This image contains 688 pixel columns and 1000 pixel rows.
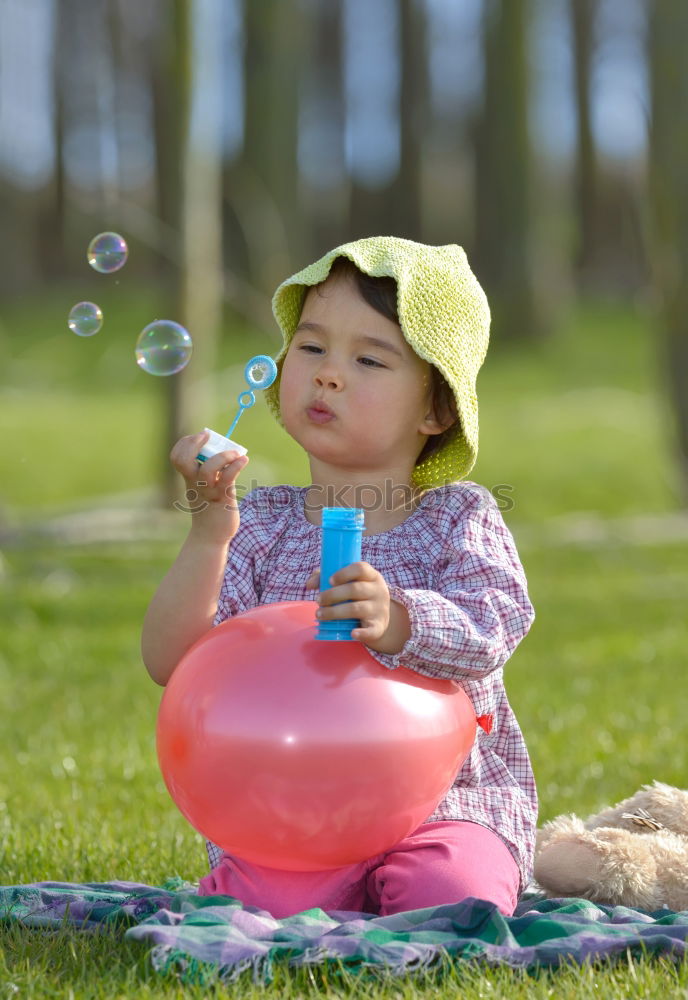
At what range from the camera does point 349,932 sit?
101 inches

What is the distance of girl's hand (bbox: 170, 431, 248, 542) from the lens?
2.80 m

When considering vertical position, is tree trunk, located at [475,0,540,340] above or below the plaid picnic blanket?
above

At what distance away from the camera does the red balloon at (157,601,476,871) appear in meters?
2.62

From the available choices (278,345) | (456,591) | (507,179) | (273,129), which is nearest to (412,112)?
(507,179)

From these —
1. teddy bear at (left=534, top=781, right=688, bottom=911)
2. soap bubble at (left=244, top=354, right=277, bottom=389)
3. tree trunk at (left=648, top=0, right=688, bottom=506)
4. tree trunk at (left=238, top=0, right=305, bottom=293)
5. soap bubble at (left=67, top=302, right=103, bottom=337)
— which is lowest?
teddy bear at (left=534, top=781, right=688, bottom=911)

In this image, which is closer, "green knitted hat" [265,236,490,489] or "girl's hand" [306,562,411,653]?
"girl's hand" [306,562,411,653]

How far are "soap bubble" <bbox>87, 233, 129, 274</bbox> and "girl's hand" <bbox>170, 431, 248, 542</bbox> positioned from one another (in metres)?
1.17

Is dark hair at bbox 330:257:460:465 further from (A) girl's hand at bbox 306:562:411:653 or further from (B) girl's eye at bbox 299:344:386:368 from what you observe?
(A) girl's hand at bbox 306:562:411:653

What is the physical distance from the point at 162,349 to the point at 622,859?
1771mm

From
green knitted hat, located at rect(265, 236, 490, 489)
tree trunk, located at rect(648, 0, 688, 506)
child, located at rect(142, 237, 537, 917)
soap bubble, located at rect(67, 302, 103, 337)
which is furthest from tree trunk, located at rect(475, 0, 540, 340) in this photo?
child, located at rect(142, 237, 537, 917)

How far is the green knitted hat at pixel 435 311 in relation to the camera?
3.06 m

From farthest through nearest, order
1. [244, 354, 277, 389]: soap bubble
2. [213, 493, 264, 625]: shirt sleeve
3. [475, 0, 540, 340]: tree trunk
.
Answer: [475, 0, 540, 340]: tree trunk → [213, 493, 264, 625]: shirt sleeve → [244, 354, 277, 389]: soap bubble

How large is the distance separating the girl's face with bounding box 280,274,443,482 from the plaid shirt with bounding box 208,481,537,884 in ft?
0.72

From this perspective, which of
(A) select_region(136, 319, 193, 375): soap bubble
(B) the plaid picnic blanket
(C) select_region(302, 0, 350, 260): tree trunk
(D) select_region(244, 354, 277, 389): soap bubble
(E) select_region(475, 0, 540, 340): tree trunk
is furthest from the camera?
(C) select_region(302, 0, 350, 260): tree trunk
